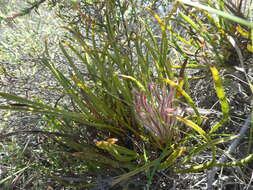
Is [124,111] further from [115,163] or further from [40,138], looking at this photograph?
[40,138]

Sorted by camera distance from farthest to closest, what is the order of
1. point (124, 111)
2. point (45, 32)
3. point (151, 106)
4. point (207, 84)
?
1. point (45, 32)
2. point (207, 84)
3. point (124, 111)
4. point (151, 106)

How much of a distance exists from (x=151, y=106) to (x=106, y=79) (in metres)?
0.17

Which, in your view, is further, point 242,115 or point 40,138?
point 40,138

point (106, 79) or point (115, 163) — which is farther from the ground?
point (106, 79)

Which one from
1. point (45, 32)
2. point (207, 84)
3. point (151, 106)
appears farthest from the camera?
point (45, 32)

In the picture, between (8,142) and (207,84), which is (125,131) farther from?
(8,142)

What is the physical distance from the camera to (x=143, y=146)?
0.84m

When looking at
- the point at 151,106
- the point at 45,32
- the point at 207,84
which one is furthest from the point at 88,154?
the point at 45,32

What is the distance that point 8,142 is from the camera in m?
1.13

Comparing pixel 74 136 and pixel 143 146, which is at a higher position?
pixel 74 136

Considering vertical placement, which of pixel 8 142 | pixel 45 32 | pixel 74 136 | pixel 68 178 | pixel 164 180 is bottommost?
pixel 164 180

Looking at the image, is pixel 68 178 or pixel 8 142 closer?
pixel 68 178

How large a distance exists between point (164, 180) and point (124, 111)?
0.23 meters

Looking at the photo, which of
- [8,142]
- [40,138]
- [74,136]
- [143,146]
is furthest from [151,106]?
[8,142]
